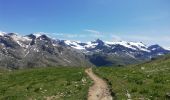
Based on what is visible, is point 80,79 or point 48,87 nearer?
point 48,87

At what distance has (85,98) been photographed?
3294 centimetres

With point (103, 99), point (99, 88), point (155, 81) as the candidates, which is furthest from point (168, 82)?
point (103, 99)

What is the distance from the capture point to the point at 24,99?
36.8 m

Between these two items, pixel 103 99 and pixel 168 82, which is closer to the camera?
pixel 103 99

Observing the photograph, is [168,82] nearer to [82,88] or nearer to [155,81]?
[155,81]

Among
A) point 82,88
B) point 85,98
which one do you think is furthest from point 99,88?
point 85,98

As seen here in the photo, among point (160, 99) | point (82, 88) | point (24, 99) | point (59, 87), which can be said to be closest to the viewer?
point (160, 99)

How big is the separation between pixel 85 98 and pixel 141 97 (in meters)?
5.31

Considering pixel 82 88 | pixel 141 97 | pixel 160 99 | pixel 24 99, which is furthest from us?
pixel 82 88

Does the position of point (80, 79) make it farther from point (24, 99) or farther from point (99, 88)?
point (24, 99)

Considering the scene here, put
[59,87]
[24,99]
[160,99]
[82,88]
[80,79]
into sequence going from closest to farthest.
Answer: [160,99] → [24,99] → [82,88] → [59,87] → [80,79]

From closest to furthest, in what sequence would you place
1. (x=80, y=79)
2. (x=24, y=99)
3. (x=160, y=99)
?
(x=160, y=99) < (x=24, y=99) < (x=80, y=79)

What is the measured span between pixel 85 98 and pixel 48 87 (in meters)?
11.7

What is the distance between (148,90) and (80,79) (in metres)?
15.4
